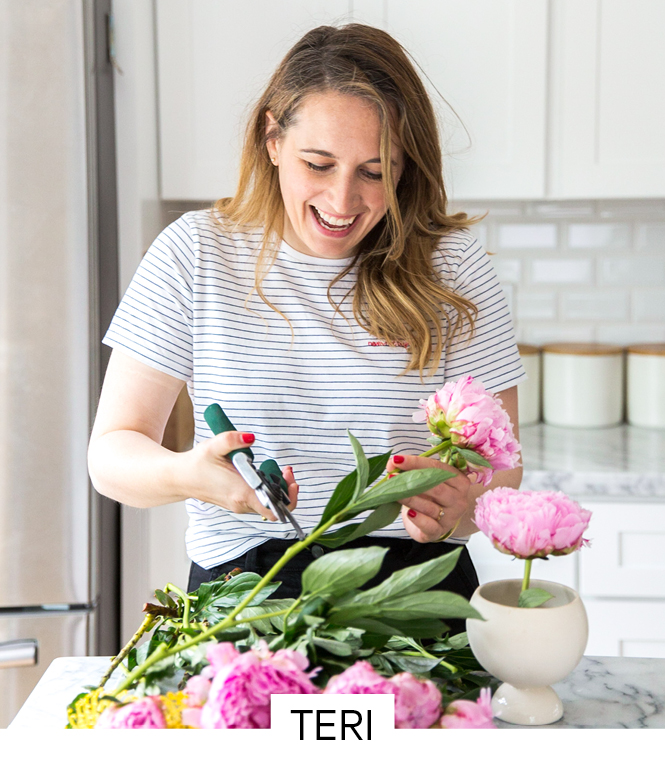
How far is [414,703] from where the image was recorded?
46 centimetres

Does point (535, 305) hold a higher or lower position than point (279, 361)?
higher

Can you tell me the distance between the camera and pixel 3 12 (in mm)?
1646

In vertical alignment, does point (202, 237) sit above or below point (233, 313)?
above

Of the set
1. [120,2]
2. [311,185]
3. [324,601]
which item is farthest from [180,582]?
[324,601]

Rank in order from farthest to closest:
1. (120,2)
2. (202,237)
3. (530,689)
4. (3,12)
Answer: (120,2), (3,12), (202,237), (530,689)

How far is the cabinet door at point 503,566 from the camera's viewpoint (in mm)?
1810

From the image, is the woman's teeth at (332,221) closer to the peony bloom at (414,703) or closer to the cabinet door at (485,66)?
the peony bloom at (414,703)

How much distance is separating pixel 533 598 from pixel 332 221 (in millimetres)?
629

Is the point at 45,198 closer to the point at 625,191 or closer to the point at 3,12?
the point at 3,12

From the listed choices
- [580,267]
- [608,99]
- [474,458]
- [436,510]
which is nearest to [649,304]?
[580,267]

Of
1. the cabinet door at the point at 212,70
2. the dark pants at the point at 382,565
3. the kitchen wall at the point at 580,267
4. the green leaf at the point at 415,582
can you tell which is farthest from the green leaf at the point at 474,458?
the kitchen wall at the point at 580,267

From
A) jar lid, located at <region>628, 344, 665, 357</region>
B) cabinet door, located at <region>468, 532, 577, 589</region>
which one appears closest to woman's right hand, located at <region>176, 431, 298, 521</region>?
cabinet door, located at <region>468, 532, 577, 589</region>

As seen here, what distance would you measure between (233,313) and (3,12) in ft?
3.19

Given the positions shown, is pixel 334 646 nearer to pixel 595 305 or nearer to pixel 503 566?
pixel 503 566
